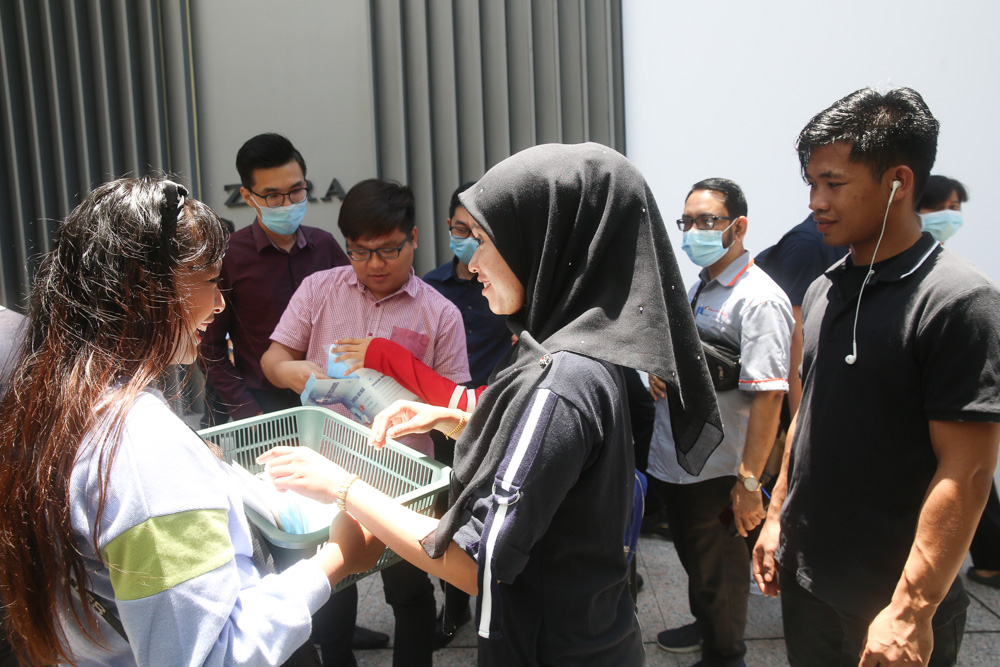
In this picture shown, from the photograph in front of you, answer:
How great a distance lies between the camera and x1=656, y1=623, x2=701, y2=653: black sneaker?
2.74 meters

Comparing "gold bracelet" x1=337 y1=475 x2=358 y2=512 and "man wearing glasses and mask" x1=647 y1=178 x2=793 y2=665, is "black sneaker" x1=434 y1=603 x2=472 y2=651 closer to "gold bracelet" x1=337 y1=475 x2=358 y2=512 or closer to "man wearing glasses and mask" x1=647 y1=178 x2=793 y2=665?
"man wearing glasses and mask" x1=647 y1=178 x2=793 y2=665

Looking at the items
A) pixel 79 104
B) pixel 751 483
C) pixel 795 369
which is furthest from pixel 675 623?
pixel 79 104

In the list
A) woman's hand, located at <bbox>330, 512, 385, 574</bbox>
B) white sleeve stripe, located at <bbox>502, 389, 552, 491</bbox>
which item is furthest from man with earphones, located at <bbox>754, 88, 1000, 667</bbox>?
woman's hand, located at <bbox>330, 512, 385, 574</bbox>

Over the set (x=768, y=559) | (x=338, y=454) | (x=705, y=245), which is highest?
(x=705, y=245)

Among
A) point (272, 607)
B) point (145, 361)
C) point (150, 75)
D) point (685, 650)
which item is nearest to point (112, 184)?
point (145, 361)

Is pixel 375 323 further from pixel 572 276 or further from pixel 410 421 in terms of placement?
pixel 572 276

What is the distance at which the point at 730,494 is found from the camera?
2.43 m

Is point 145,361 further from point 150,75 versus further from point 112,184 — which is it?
point 150,75

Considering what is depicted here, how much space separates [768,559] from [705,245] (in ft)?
4.20

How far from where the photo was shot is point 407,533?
1241 mm

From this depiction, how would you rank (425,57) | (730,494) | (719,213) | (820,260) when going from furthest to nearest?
(425,57) < (820,260) < (719,213) < (730,494)

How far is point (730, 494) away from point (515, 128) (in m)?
2.89

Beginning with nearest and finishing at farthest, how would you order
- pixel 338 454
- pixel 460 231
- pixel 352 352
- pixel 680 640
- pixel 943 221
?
pixel 338 454, pixel 352 352, pixel 680 640, pixel 460 231, pixel 943 221

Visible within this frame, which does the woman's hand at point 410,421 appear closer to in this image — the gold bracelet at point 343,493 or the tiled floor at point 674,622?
the gold bracelet at point 343,493
